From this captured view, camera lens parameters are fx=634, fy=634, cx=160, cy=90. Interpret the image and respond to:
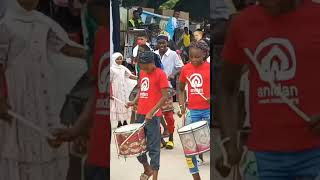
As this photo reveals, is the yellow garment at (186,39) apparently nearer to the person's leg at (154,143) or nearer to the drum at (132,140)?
the person's leg at (154,143)

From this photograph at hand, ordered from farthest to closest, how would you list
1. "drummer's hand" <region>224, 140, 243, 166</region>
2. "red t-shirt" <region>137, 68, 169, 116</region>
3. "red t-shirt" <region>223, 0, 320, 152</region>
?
"red t-shirt" <region>137, 68, 169, 116</region>
"drummer's hand" <region>224, 140, 243, 166</region>
"red t-shirt" <region>223, 0, 320, 152</region>

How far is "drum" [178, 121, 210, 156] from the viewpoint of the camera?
22.6ft

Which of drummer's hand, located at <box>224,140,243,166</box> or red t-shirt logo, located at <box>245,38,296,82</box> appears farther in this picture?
drummer's hand, located at <box>224,140,243,166</box>

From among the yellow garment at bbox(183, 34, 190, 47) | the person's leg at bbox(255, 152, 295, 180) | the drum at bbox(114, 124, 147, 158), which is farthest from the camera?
the yellow garment at bbox(183, 34, 190, 47)

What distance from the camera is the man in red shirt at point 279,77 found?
345cm

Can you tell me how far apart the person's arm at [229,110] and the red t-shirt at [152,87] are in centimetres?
386

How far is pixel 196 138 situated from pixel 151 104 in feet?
3.04

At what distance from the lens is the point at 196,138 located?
695 cm

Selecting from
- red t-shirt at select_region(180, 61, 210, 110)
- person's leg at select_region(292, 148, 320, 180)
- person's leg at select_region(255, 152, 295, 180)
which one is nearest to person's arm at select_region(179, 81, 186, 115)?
red t-shirt at select_region(180, 61, 210, 110)

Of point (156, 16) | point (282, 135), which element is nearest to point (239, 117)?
point (282, 135)

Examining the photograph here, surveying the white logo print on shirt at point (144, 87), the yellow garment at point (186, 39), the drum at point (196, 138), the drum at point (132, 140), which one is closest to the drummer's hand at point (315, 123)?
the drum at point (196, 138)

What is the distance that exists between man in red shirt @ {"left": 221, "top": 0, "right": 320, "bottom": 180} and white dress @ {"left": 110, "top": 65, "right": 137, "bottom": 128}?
6.99 metres

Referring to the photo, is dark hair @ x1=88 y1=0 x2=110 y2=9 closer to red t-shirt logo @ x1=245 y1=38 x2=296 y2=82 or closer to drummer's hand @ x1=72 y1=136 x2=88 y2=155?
drummer's hand @ x1=72 y1=136 x2=88 y2=155

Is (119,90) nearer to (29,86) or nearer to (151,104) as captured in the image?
(151,104)
